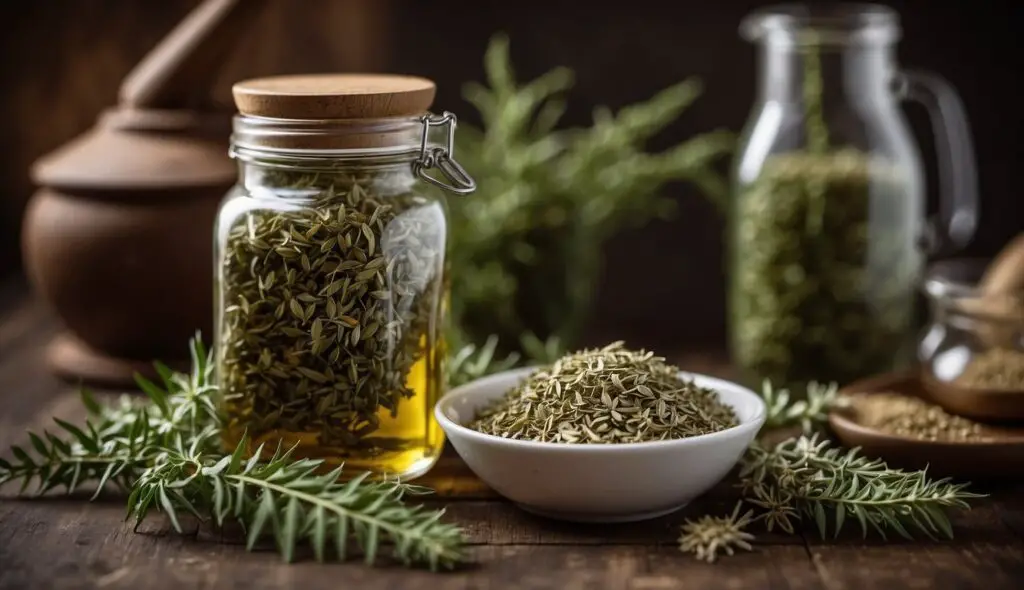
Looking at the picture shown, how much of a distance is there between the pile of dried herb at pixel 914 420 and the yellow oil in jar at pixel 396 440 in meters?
0.40

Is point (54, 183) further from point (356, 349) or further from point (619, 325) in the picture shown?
point (619, 325)

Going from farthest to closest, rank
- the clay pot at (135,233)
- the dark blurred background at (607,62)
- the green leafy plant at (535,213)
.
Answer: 1. the dark blurred background at (607,62)
2. the green leafy plant at (535,213)
3. the clay pot at (135,233)

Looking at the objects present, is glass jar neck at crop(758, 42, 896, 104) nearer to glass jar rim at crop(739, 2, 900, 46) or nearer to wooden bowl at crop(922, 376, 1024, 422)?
glass jar rim at crop(739, 2, 900, 46)

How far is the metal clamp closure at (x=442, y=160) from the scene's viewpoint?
3.60 feet

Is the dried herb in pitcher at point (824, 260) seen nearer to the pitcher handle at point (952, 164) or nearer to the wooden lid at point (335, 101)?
the pitcher handle at point (952, 164)

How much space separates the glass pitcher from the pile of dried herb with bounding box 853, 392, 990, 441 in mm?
185

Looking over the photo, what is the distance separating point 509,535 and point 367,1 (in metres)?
1.02

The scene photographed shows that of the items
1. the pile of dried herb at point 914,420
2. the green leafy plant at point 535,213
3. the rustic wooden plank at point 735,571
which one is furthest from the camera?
the green leafy plant at point 535,213

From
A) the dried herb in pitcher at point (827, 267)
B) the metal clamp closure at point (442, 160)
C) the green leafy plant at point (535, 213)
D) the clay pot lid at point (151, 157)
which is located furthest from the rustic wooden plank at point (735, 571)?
the clay pot lid at point (151, 157)

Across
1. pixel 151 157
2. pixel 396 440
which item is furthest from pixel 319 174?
pixel 151 157

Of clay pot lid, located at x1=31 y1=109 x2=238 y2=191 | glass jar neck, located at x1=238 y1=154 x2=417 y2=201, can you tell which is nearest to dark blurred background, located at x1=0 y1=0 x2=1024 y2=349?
clay pot lid, located at x1=31 y1=109 x2=238 y2=191

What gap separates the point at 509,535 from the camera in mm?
1010

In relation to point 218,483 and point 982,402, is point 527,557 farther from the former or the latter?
point 982,402

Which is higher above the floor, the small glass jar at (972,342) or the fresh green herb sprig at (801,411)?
the small glass jar at (972,342)
